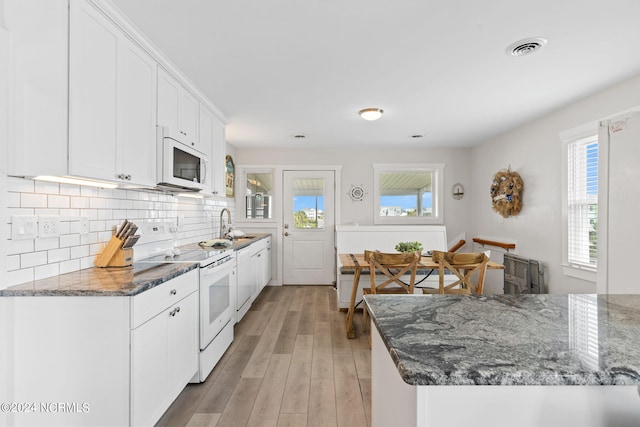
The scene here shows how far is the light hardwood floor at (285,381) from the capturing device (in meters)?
1.93

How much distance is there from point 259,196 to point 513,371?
16.4 ft

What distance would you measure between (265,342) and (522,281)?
305 cm

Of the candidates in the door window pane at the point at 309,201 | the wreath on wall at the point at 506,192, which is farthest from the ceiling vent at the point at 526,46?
the door window pane at the point at 309,201

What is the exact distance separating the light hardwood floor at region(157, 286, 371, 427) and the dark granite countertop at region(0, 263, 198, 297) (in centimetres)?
88

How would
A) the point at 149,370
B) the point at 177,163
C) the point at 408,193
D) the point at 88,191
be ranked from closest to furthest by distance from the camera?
the point at 149,370 < the point at 88,191 < the point at 177,163 < the point at 408,193

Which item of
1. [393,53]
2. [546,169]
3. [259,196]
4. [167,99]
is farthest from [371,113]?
[259,196]

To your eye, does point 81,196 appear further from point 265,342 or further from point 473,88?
point 473,88

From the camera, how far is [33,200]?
162cm

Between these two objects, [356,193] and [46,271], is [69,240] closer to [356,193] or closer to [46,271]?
[46,271]

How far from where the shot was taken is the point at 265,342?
3.02m

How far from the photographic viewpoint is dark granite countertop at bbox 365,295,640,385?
646mm

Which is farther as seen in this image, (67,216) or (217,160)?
(217,160)

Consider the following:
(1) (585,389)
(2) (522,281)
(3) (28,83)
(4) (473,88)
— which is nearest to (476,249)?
(2) (522,281)

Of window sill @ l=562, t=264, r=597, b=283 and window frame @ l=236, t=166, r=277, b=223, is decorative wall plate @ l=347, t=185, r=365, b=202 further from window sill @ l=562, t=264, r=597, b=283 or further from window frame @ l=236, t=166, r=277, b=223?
window sill @ l=562, t=264, r=597, b=283
